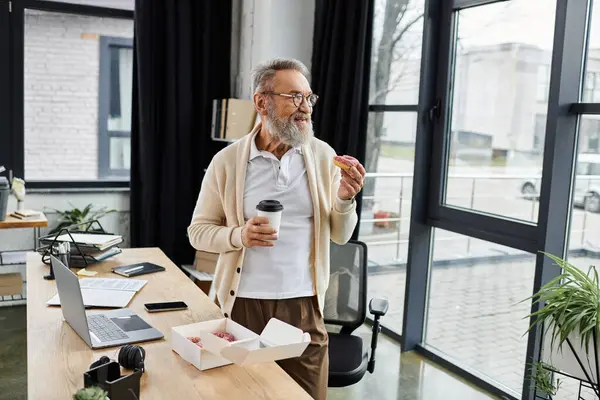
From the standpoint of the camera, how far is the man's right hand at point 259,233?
1791mm

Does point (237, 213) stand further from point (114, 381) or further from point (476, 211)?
point (476, 211)

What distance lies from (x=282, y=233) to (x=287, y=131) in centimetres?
35

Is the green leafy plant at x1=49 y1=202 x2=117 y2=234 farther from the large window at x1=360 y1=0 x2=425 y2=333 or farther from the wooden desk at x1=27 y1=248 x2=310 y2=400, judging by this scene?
the wooden desk at x1=27 y1=248 x2=310 y2=400

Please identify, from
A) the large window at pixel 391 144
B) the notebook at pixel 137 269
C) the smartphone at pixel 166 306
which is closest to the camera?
the smartphone at pixel 166 306

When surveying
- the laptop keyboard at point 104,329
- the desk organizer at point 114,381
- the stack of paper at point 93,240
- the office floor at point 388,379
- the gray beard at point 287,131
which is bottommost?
the office floor at point 388,379

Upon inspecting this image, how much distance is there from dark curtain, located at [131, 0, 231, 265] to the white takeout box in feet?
9.96

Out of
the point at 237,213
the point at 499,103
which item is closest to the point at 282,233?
the point at 237,213

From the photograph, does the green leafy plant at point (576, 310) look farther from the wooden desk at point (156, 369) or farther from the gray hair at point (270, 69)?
the gray hair at point (270, 69)

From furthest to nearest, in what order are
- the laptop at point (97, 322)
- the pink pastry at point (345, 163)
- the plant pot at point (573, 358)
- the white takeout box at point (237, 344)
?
the plant pot at point (573, 358)
the pink pastry at point (345, 163)
the laptop at point (97, 322)
the white takeout box at point (237, 344)

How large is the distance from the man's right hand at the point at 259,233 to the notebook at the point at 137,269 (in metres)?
0.97

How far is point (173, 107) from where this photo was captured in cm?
461

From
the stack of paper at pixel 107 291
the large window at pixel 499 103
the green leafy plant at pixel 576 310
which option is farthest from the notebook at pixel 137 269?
the large window at pixel 499 103

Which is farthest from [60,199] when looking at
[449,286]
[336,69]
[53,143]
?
[449,286]

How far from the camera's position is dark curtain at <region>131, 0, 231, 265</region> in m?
4.52
